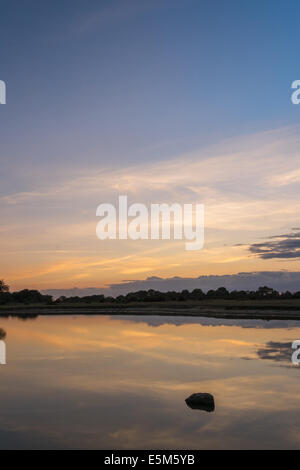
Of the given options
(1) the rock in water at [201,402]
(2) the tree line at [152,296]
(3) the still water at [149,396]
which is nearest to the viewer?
(3) the still water at [149,396]

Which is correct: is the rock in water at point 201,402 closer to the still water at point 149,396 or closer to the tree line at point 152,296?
the still water at point 149,396

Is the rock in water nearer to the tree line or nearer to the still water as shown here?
the still water

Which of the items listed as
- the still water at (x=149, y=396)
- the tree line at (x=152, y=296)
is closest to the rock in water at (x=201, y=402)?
the still water at (x=149, y=396)

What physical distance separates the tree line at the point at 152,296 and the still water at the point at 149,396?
7159cm

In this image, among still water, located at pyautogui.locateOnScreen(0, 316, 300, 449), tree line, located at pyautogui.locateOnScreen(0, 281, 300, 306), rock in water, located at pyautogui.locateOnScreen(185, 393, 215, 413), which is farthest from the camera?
tree line, located at pyautogui.locateOnScreen(0, 281, 300, 306)

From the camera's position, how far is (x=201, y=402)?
15.7m

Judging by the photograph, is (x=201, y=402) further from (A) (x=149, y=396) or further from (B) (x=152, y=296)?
(B) (x=152, y=296)

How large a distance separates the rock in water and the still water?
11.6 inches

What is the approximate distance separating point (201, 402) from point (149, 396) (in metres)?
2.63

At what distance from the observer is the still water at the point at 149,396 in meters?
12.8

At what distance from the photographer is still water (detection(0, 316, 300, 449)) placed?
1284 centimetres

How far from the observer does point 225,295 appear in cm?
11225

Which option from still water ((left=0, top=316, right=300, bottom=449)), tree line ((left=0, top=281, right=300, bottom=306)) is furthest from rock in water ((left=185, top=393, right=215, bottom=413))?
tree line ((left=0, top=281, right=300, bottom=306))
